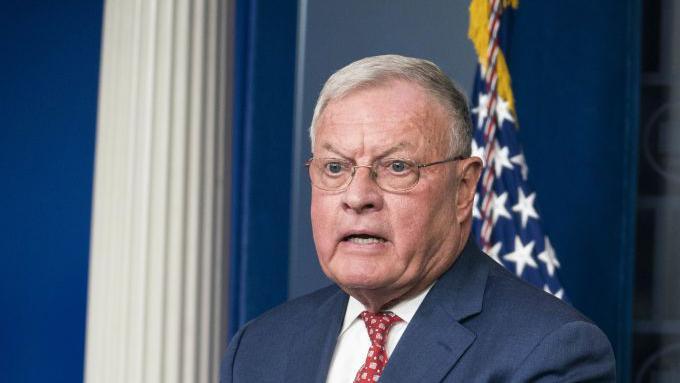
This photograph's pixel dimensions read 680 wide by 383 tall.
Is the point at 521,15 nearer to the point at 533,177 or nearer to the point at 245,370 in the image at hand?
the point at 533,177

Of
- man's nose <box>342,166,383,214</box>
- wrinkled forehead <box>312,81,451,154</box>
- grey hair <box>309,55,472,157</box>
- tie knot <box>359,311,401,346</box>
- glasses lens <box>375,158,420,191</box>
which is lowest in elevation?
tie knot <box>359,311,401,346</box>

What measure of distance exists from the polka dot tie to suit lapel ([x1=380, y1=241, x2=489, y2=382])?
3 centimetres

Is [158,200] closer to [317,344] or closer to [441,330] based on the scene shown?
[317,344]

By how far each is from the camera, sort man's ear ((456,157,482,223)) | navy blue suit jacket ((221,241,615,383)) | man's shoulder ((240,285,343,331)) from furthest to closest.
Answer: man's shoulder ((240,285,343,331)), man's ear ((456,157,482,223)), navy blue suit jacket ((221,241,615,383))

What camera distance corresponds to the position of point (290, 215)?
162 inches

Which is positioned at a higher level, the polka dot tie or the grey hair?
the grey hair

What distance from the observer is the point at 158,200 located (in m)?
3.29

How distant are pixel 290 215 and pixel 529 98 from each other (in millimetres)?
1017

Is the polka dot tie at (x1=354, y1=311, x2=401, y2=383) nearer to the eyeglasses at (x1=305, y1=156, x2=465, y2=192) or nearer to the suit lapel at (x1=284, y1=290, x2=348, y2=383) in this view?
the suit lapel at (x1=284, y1=290, x2=348, y2=383)

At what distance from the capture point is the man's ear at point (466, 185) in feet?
6.69

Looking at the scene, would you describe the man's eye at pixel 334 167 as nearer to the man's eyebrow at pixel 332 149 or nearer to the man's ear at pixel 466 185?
the man's eyebrow at pixel 332 149

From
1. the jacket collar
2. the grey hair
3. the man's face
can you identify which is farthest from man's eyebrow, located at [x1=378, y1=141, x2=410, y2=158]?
the jacket collar

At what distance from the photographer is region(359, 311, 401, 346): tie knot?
6.53ft

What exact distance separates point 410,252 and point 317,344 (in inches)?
11.5
